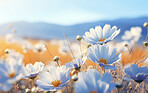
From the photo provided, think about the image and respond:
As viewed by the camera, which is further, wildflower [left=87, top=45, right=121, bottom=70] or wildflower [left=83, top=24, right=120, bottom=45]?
wildflower [left=83, top=24, right=120, bottom=45]

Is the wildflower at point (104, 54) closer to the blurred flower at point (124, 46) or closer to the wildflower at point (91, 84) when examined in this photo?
the wildflower at point (91, 84)

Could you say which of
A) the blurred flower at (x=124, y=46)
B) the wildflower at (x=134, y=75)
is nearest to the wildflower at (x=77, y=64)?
the wildflower at (x=134, y=75)

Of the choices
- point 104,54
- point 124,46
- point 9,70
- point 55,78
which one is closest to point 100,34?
point 104,54

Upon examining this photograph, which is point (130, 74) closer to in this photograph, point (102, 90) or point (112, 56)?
point (112, 56)

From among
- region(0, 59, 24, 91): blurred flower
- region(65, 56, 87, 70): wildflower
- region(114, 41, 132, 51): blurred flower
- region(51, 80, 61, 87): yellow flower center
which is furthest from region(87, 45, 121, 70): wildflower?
region(114, 41, 132, 51): blurred flower

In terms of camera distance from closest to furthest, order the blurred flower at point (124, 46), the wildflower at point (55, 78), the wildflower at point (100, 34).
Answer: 1. the wildflower at point (55, 78)
2. the wildflower at point (100, 34)
3. the blurred flower at point (124, 46)

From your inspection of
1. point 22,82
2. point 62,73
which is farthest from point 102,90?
point 22,82

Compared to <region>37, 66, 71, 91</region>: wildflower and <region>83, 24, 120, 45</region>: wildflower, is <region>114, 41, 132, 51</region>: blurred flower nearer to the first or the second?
<region>83, 24, 120, 45</region>: wildflower

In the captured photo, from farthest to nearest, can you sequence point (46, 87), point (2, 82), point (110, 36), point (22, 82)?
1. point (22, 82)
2. point (110, 36)
3. point (46, 87)
4. point (2, 82)

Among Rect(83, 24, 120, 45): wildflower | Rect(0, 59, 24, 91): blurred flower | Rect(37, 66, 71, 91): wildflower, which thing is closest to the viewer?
Rect(0, 59, 24, 91): blurred flower

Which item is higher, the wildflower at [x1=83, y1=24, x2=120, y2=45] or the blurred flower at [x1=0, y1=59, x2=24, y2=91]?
the wildflower at [x1=83, y1=24, x2=120, y2=45]

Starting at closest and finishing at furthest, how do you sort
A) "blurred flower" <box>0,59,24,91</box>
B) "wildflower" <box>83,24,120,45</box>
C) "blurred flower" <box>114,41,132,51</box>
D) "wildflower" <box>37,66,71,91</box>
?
1. "blurred flower" <box>0,59,24,91</box>
2. "wildflower" <box>37,66,71,91</box>
3. "wildflower" <box>83,24,120,45</box>
4. "blurred flower" <box>114,41,132,51</box>
